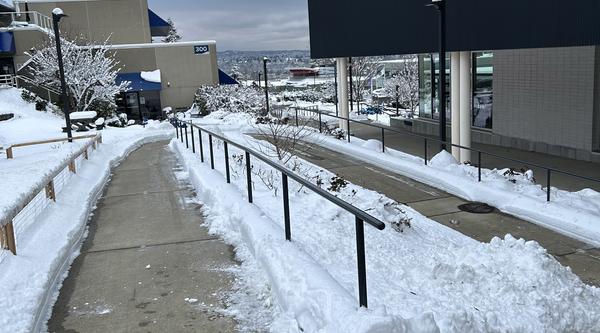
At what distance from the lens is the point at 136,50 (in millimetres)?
43312

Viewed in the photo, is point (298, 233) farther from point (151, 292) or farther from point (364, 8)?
point (364, 8)

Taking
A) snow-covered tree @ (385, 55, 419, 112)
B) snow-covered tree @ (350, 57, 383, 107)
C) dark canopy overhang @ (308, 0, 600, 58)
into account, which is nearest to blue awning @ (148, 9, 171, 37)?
snow-covered tree @ (350, 57, 383, 107)

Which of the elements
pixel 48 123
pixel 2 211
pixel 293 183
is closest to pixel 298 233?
pixel 2 211

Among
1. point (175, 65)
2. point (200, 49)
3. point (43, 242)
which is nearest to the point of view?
point (43, 242)

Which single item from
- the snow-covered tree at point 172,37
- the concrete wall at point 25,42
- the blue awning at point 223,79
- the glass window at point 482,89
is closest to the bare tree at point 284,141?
the glass window at point 482,89

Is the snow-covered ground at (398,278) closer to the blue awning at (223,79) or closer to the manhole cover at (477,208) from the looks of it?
the manhole cover at (477,208)

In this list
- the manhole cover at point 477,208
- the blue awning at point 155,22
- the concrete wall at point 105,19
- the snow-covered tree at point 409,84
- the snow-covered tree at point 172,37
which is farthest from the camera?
the snow-covered tree at point 172,37

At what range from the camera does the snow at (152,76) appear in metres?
42.8

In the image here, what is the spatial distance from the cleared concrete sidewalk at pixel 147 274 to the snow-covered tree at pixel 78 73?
1063 inches

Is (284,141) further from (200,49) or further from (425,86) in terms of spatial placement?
(200,49)

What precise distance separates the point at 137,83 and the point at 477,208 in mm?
36156

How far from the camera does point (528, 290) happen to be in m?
5.10

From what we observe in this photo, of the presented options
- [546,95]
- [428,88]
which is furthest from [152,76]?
[546,95]

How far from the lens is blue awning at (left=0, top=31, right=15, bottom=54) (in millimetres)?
36094
